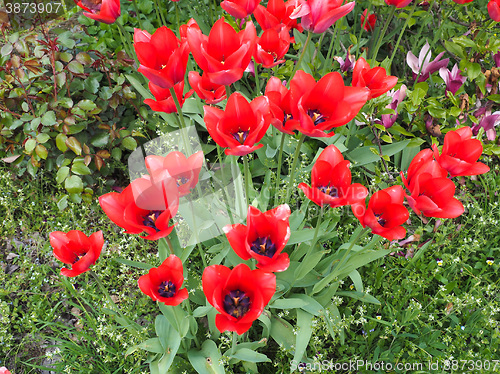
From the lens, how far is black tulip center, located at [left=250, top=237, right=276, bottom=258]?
116 cm

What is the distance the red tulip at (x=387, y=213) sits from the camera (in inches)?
43.8

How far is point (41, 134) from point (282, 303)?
188 centimetres

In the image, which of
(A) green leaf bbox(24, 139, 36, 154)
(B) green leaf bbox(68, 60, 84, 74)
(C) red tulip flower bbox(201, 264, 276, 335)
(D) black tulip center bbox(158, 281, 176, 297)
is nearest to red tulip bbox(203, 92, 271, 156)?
(C) red tulip flower bbox(201, 264, 276, 335)

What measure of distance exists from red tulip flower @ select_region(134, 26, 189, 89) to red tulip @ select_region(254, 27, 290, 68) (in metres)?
0.50

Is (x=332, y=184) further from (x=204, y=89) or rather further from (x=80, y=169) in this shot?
(x=80, y=169)

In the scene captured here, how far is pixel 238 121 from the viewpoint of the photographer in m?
1.23

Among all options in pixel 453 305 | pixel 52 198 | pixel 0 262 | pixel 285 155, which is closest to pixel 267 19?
pixel 285 155

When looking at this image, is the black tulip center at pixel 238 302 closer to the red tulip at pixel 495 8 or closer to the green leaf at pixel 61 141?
the green leaf at pixel 61 141

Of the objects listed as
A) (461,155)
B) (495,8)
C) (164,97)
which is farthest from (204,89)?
Answer: (495,8)

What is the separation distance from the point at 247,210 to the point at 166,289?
571mm

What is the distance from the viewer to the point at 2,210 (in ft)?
9.22

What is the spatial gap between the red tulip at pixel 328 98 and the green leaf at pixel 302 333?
2.93ft

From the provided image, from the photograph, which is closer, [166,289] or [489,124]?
[166,289]

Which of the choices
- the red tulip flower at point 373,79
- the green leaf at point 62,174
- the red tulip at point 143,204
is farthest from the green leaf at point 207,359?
the green leaf at point 62,174
